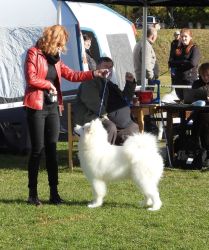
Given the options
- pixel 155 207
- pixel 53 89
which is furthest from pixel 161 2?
pixel 155 207

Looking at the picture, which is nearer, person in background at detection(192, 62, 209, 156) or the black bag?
the black bag

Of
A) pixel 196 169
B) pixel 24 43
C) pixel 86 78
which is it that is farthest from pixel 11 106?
pixel 86 78

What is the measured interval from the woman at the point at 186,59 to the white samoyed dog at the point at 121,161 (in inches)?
236

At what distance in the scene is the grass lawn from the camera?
4.87m

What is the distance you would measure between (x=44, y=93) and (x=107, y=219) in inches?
51.0

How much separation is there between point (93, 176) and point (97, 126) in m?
0.48

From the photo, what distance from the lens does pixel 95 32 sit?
12.5 m

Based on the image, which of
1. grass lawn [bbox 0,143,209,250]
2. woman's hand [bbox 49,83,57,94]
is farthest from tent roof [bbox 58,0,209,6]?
woman's hand [bbox 49,83,57,94]

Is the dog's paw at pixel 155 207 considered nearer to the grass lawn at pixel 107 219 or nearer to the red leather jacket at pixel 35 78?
the grass lawn at pixel 107 219

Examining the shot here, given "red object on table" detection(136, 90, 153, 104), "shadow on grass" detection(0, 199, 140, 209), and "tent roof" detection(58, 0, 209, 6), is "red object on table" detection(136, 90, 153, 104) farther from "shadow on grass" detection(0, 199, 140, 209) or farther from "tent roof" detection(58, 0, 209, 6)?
"shadow on grass" detection(0, 199, 140, 209)

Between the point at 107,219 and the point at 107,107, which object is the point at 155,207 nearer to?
the point at 107,219

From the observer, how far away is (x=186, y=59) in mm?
11719

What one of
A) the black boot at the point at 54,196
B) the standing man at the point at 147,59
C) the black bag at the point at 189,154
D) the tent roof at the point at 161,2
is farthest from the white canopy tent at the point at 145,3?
the black boot at the point at 54,196

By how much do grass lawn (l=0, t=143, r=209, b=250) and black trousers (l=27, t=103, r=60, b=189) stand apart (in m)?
0.35
